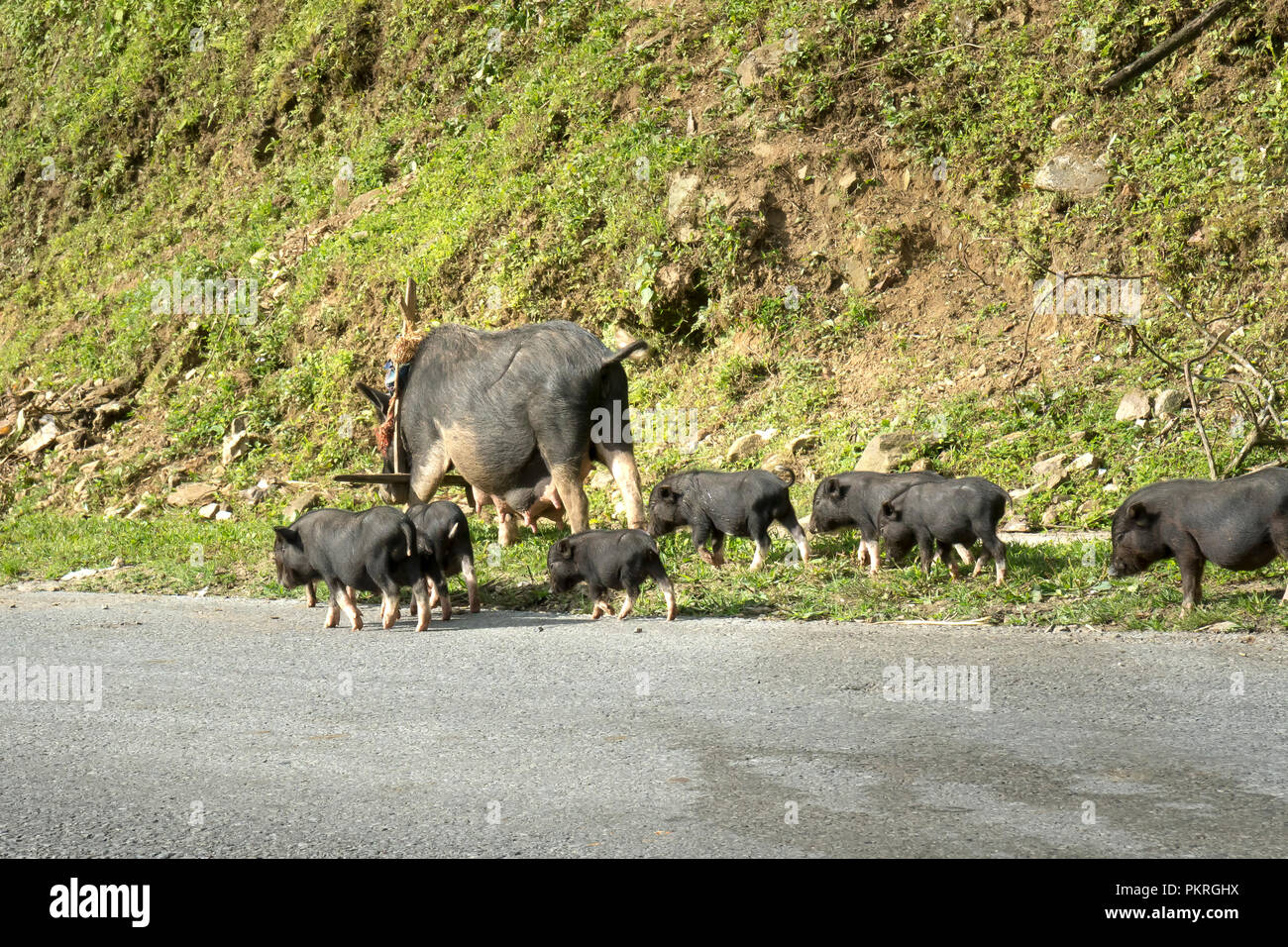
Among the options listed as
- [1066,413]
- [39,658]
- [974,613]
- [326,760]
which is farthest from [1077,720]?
[1066,413]

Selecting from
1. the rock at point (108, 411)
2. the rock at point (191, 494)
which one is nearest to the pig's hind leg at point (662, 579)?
the rock at point (191, 494)

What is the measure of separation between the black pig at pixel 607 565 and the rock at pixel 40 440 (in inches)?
449

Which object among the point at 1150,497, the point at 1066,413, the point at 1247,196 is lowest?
the point at 1150,497

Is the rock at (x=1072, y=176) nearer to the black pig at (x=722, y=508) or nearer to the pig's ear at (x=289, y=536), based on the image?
the black pig at (x=722, y=508)

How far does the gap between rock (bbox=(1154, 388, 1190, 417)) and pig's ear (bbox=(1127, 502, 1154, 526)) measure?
427 cm

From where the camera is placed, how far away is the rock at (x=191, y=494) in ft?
51.8

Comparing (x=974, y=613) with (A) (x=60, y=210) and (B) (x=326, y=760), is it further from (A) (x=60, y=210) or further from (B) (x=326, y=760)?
(A) (x=60, y=210)

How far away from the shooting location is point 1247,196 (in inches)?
544

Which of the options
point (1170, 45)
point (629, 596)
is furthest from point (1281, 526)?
point (1170, 45)

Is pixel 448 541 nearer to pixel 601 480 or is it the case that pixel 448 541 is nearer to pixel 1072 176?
pixel 601 480

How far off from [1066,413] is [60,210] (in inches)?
773

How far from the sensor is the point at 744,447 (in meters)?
14.2

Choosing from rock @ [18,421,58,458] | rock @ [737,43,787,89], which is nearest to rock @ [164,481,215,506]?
rock @ [18,421,58,458]

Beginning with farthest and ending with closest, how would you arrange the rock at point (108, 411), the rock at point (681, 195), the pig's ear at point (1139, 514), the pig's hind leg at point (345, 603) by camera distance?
the rock at point (108, 411), the rock at point (681, 195), the pig's hind leg at point (345, 603), the pig's ear at point (1139, 514)
